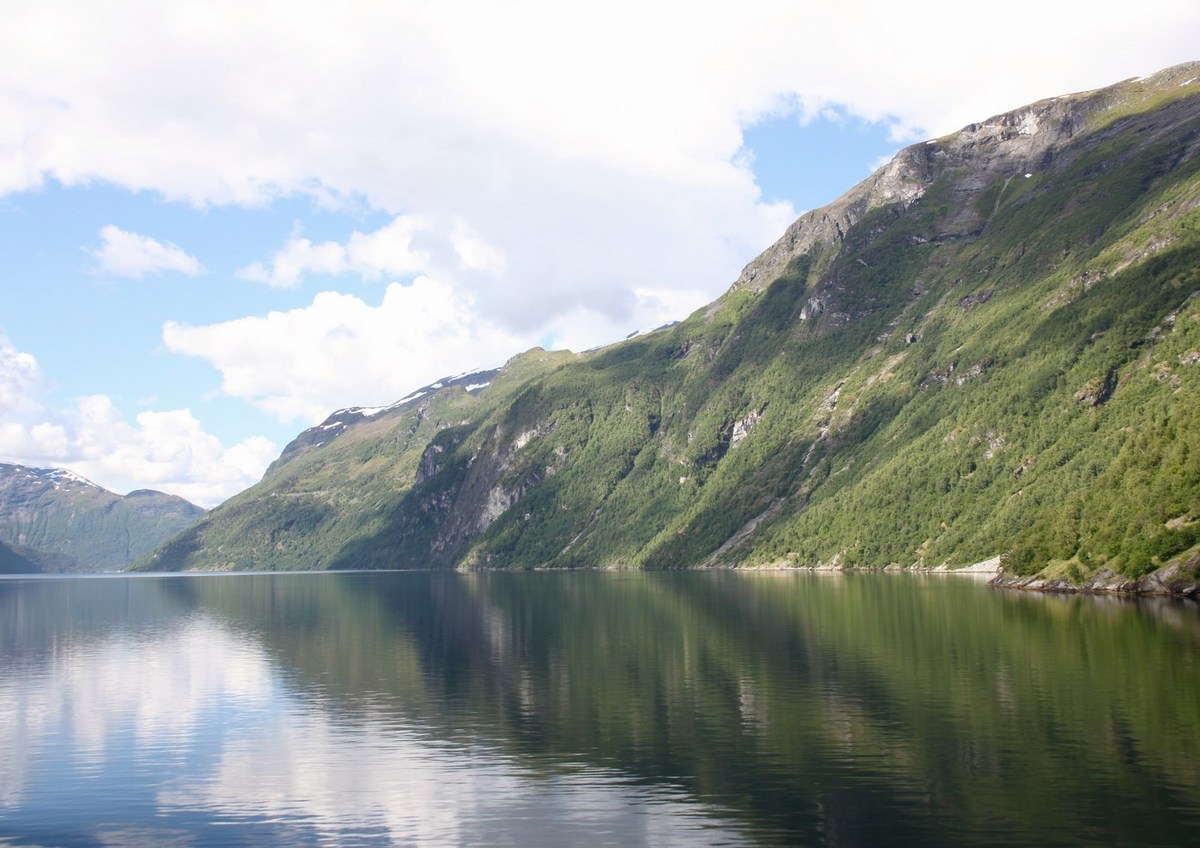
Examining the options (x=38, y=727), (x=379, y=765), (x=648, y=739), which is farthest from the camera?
(x=38, y=727)

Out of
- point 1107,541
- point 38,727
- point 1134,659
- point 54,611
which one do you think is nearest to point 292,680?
point 38,727

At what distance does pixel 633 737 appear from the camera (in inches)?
1959

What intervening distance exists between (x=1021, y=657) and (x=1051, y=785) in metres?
35.9

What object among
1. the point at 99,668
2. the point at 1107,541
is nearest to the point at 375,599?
the point at 99,668

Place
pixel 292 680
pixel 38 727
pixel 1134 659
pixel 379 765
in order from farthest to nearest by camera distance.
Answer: pixel 292 680
pixel 1134 659
pixel 38 727
pixel 379 765

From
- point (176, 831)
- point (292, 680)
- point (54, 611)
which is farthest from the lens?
point (54, 611)

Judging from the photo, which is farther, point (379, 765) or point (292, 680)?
point (292, 680)

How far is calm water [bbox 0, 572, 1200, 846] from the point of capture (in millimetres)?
35562

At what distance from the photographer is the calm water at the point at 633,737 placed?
35562 mm

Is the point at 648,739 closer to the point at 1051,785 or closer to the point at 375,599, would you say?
the point at 1051,785

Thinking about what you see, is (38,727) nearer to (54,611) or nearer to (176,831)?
(176,831)

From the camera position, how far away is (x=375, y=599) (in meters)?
190

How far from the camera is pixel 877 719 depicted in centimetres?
5128

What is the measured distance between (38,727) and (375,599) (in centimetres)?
13307
